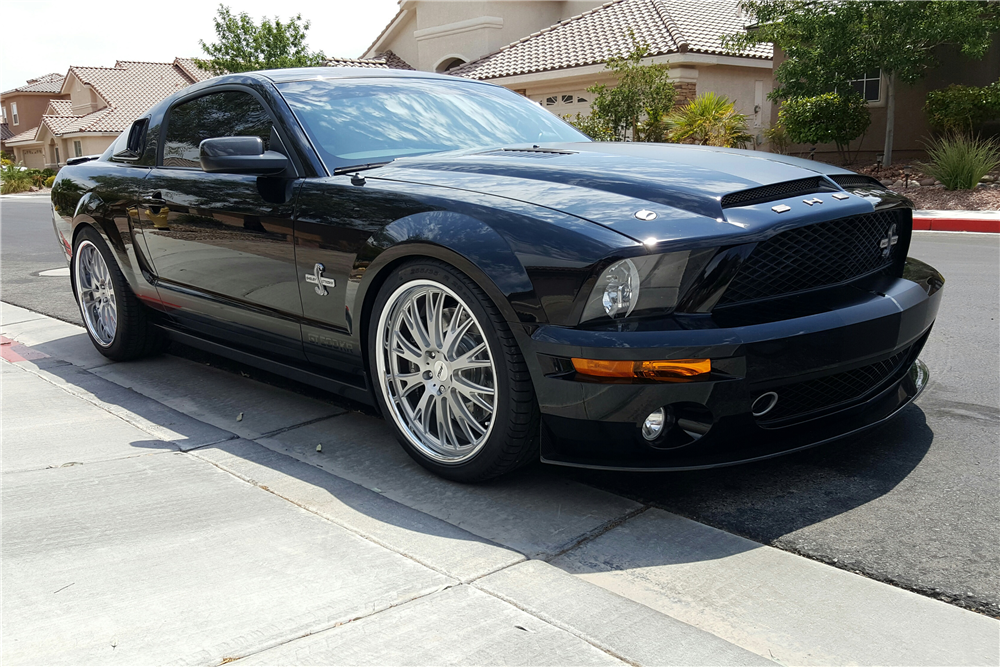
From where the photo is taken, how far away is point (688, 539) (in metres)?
2.72

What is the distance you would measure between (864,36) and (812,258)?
15636 mm

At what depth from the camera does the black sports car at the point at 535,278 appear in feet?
8.90

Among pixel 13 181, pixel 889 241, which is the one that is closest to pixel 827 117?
pixel 889 241

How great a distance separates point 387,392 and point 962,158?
13969 mm

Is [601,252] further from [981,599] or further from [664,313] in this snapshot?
[981,599]

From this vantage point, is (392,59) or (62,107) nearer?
(392,59)

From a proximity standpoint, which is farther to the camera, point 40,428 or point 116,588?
point 40,428

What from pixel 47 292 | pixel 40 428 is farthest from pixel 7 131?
pixel 40 428

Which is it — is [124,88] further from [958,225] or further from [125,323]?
[125,323]

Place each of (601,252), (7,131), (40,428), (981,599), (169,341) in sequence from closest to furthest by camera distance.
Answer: (981,599) < (601,252) < (40,428) < (169,341) < (7,131)

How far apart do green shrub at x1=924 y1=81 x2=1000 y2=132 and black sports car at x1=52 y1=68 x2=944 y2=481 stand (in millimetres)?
14779

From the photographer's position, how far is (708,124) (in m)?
17.3

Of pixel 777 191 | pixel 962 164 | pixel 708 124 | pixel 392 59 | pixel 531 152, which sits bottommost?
pixel 962 164

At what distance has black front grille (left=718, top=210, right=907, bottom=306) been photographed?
9.30 ft
